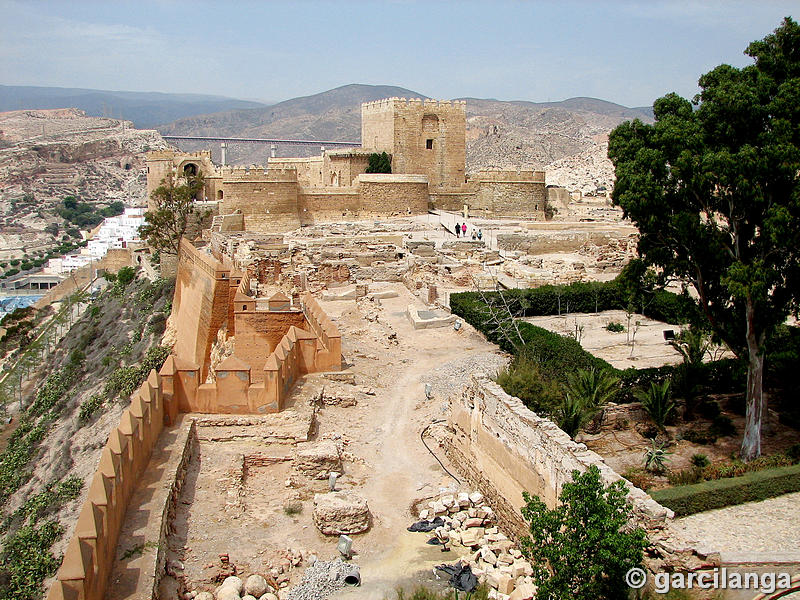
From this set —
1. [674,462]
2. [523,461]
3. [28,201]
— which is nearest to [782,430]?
[674,462]

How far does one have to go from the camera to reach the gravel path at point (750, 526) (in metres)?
7.89

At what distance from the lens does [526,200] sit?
35.8 m

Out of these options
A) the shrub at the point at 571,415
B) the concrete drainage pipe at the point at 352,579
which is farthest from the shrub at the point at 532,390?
the concrete drainage pipe at the point at 352,579

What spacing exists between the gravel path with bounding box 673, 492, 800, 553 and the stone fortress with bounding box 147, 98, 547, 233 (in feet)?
79.8

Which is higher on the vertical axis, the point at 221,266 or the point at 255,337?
the point at 221,266

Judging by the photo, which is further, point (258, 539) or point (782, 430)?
point (782, 430)

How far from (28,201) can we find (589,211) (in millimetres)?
88705

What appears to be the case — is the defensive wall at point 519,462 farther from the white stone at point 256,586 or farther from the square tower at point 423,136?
the square tower at point 423,136

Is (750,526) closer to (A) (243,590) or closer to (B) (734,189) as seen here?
(B) (734,189)

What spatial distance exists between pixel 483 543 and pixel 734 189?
6.18 metres

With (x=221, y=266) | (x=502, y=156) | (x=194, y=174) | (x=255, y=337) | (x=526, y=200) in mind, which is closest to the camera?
(x=255, y=337)

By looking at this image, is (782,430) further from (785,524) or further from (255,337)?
(255,337)

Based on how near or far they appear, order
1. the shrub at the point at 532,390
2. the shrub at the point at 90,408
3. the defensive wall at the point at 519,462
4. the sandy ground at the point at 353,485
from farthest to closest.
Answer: the shrub at the point at 90,408 → the shrub at the point at 532,390 → the sandy ground at the point at 353,485 → the defensive wall at the point at 519,462

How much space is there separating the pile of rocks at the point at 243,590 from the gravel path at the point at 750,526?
4467 millimetres
